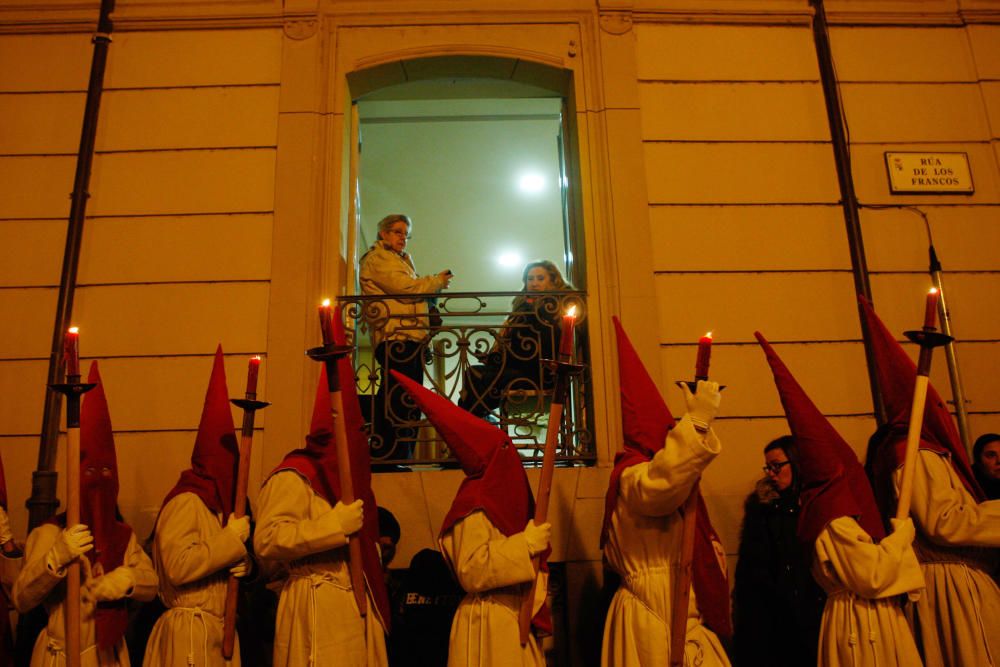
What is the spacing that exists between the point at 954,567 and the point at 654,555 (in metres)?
1.43

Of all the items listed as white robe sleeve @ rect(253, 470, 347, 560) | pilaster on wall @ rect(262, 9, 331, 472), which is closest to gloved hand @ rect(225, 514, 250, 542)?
white robe sleeve @ rect(253, 470, 347, 560)

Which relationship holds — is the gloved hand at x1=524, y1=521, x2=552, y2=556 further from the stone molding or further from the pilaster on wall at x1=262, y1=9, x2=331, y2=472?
the stone molding

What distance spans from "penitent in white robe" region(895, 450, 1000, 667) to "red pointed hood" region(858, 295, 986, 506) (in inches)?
3.7

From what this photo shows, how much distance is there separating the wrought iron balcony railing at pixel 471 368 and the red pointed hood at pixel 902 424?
1859 mm

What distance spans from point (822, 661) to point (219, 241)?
14.8 ft

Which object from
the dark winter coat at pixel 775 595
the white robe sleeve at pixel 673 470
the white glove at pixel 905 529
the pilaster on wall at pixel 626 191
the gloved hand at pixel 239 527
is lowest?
the dark winter coat at pixel 775 595

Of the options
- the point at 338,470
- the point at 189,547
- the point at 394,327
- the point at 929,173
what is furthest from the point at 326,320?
the point at 929,173

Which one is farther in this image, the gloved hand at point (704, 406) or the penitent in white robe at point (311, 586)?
the penitent in white robe at point (311, 586)

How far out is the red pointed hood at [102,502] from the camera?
12.9 ft

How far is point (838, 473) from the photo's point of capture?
381 centimetres

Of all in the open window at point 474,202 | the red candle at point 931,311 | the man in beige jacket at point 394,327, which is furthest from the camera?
the open window at point 474,202

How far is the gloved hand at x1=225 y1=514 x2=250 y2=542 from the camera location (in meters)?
4.08

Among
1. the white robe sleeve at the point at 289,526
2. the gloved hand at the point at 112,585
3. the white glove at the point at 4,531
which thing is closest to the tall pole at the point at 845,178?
the white robe sleeve at the point at 289,526

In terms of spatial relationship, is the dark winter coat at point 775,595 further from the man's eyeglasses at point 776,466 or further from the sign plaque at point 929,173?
the sign plaque at point 929,173
